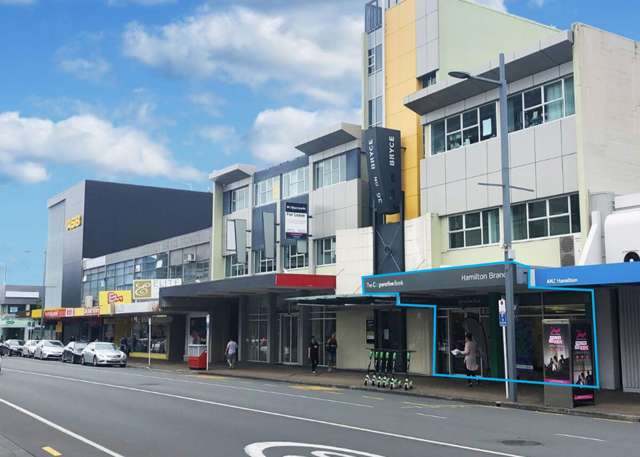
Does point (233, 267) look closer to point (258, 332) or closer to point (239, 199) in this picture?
point (239, 199)

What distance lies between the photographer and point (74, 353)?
44750mm

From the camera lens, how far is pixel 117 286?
6125cm

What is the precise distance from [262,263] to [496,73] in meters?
18.7

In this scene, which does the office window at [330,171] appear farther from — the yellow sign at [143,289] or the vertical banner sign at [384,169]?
the yellow sign at [143,289]

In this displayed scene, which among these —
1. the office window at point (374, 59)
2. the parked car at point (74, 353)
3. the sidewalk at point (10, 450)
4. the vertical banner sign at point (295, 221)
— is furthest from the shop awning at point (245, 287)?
the sidewalk at point (10, 450)

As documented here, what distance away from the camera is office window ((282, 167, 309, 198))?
123 ft

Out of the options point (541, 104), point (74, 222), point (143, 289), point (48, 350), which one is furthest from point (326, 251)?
point (74, 222)

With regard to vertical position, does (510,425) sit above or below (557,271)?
below

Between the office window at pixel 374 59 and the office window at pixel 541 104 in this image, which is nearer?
the office window at pixel 541 104

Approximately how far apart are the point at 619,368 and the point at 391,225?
11240mm

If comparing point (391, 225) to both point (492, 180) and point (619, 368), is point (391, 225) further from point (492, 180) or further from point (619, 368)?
point (619, 368)

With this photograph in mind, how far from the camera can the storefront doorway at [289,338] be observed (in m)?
37.8

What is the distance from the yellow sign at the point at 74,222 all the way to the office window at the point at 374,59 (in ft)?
142

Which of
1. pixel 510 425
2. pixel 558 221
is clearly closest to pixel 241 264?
pixel 558 221
